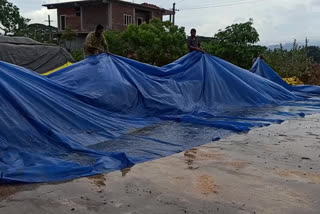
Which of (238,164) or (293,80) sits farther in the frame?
(293,80)

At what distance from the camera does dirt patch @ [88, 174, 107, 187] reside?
3112 mm

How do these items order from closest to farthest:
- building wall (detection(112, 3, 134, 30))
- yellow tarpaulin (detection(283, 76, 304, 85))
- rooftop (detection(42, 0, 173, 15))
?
yellow tarpaulin (detection(283, 76, 304, 85)), rooftop (detection(42, 0, 173, 15)), building wall (detection(112, 3, 134, 30))

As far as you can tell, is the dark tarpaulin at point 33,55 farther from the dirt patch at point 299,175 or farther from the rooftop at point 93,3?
the rooftop at point 93,3

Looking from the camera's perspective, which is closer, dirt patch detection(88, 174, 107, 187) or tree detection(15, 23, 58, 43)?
dirt patch detection(88, 174, 107, 187)

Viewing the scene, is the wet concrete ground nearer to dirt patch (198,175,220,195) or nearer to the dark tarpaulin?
dirt patch (198,175,220,195)

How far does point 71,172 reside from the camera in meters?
3.30

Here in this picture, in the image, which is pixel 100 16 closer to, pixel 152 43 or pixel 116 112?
pixel 152 43

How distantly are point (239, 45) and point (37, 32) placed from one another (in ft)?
67.7

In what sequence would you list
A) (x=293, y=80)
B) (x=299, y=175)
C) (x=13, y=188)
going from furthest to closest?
(x=293, y=80) < (x=299, y=175) < (x=13, y=188)

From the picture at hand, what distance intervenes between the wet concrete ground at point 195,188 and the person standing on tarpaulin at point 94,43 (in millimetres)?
3734

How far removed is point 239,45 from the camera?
15398 millimetres

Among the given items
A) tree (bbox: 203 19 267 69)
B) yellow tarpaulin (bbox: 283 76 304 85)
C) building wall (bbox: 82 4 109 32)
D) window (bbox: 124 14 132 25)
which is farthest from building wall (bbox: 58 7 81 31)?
yellow tarpaulin (bbox: 283 76 304 85)

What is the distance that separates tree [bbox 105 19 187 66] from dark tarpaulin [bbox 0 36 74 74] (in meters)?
4.45

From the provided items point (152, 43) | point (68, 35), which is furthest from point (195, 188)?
point (68, 35)
